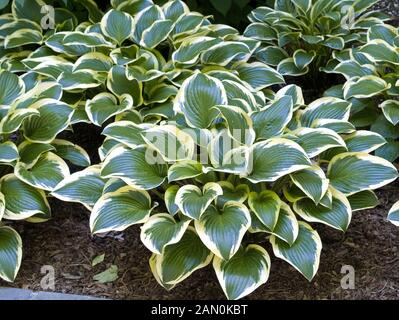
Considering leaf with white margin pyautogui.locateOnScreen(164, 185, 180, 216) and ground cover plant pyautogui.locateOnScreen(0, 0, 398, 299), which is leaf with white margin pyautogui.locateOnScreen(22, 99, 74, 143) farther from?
leaf with white margin pyautogui.locateOnScreen(164, 185, 180, 216)

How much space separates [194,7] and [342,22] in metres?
0.97

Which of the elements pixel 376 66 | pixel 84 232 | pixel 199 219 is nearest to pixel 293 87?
pixel 376 66

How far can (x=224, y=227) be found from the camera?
7.54 ft

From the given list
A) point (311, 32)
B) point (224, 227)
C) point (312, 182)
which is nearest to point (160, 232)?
point (224, 227)

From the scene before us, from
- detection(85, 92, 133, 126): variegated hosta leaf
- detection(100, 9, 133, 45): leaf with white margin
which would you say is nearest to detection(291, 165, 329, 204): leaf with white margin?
detection(85, 92, 133, 126): variegated hosta leaf

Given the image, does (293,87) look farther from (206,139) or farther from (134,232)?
(134,232)

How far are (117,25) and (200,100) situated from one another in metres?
1.00

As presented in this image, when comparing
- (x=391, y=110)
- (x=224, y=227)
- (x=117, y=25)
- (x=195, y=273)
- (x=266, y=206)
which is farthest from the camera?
(x=117, y=25)

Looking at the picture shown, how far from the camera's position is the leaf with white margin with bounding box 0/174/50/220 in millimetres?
2586

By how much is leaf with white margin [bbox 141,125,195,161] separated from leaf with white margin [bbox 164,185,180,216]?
125 millimetres

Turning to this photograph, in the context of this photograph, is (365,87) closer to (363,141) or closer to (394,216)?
(363,141)

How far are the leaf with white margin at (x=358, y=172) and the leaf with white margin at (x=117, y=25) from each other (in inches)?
56.1

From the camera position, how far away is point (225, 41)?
3480mm

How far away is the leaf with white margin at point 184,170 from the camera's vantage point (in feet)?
7.91
